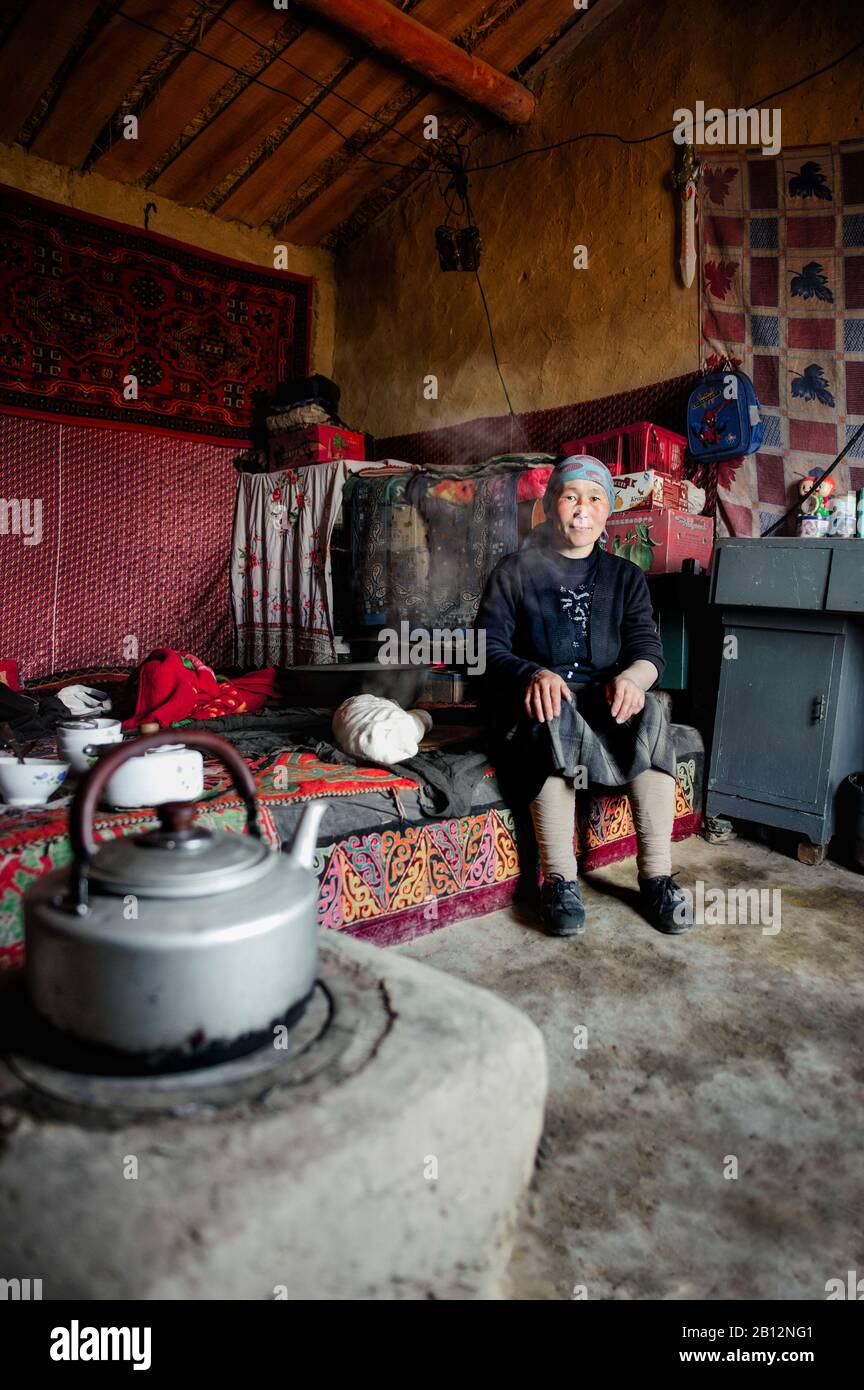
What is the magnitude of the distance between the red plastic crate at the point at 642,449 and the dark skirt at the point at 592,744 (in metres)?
1.69

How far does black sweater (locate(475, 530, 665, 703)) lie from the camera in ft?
8.71

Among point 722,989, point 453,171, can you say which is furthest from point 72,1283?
point 453,171

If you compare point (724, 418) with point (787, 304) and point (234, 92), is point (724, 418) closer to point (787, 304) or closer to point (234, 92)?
point (787, 304)

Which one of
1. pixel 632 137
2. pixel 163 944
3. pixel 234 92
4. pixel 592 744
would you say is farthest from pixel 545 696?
pixel 234 92

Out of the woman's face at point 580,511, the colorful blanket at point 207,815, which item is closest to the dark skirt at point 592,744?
the colorful blanket at point 207,815

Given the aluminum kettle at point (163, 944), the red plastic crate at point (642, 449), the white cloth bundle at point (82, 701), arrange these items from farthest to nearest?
1. the red plastic crate at point (642, 449)
2. the white cloth bundle at point (82, 701)
3. the aluminum kettle at point (163, 944)

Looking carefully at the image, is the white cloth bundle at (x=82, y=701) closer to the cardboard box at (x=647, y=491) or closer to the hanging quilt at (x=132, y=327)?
the hanging quilt at (x=132, y=327)

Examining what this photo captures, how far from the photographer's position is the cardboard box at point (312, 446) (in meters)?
5.23

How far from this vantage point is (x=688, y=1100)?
1524 mm

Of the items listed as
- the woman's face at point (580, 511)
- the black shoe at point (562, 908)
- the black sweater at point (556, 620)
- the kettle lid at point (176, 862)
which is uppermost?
the woman's face at point (580, 511)

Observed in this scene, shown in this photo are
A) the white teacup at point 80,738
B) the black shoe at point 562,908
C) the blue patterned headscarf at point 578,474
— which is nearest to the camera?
the white teacup at point 80,738

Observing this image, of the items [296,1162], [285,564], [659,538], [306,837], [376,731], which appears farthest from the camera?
[285,564]

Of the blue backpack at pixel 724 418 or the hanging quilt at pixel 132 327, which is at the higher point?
the hanging quilt at pixel 132 327

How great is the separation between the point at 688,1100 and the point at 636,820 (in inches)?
42.5
